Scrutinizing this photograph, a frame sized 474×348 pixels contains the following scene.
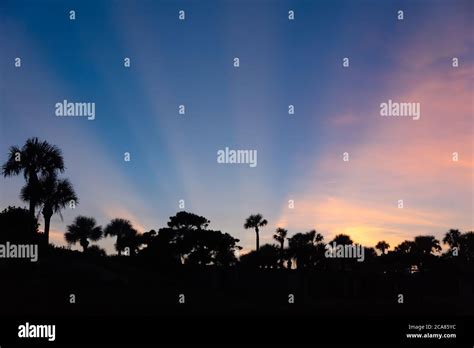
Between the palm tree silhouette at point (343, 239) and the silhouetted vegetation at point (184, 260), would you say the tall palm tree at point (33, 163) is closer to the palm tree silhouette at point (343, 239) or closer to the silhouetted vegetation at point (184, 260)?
the silhouetted vegetation at point (184, 260)

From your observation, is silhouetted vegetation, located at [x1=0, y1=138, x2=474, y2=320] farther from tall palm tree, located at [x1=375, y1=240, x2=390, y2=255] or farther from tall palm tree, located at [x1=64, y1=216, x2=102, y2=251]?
tall palm tree, located at [x1=375, y1=240, x2=390, y2=255]

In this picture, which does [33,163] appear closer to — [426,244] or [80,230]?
[80,230]

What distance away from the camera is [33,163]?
109 feet

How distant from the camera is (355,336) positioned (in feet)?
62.3

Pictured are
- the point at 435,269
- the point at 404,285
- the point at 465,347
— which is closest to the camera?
the point at 465,347

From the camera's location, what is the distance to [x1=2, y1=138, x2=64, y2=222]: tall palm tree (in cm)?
3253

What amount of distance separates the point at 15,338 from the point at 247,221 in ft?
243

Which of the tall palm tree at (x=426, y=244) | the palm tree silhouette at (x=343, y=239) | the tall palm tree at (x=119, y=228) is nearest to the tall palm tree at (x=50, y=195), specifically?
the tall palm tree at (x=119, y=228)

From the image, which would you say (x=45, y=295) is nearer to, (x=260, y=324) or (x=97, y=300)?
(x=97, y=300)

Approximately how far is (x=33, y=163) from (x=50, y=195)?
2.47 m

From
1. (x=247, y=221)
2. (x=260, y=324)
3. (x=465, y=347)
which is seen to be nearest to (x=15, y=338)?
(x=260, y=324)

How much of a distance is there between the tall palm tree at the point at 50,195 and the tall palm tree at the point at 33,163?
196mm

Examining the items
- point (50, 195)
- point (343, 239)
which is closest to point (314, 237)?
point (343, 239)

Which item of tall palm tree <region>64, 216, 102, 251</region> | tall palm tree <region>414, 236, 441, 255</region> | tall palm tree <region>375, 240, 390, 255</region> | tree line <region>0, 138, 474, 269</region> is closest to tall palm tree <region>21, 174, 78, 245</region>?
tree line <region>0, 138, 474, 269</region>
